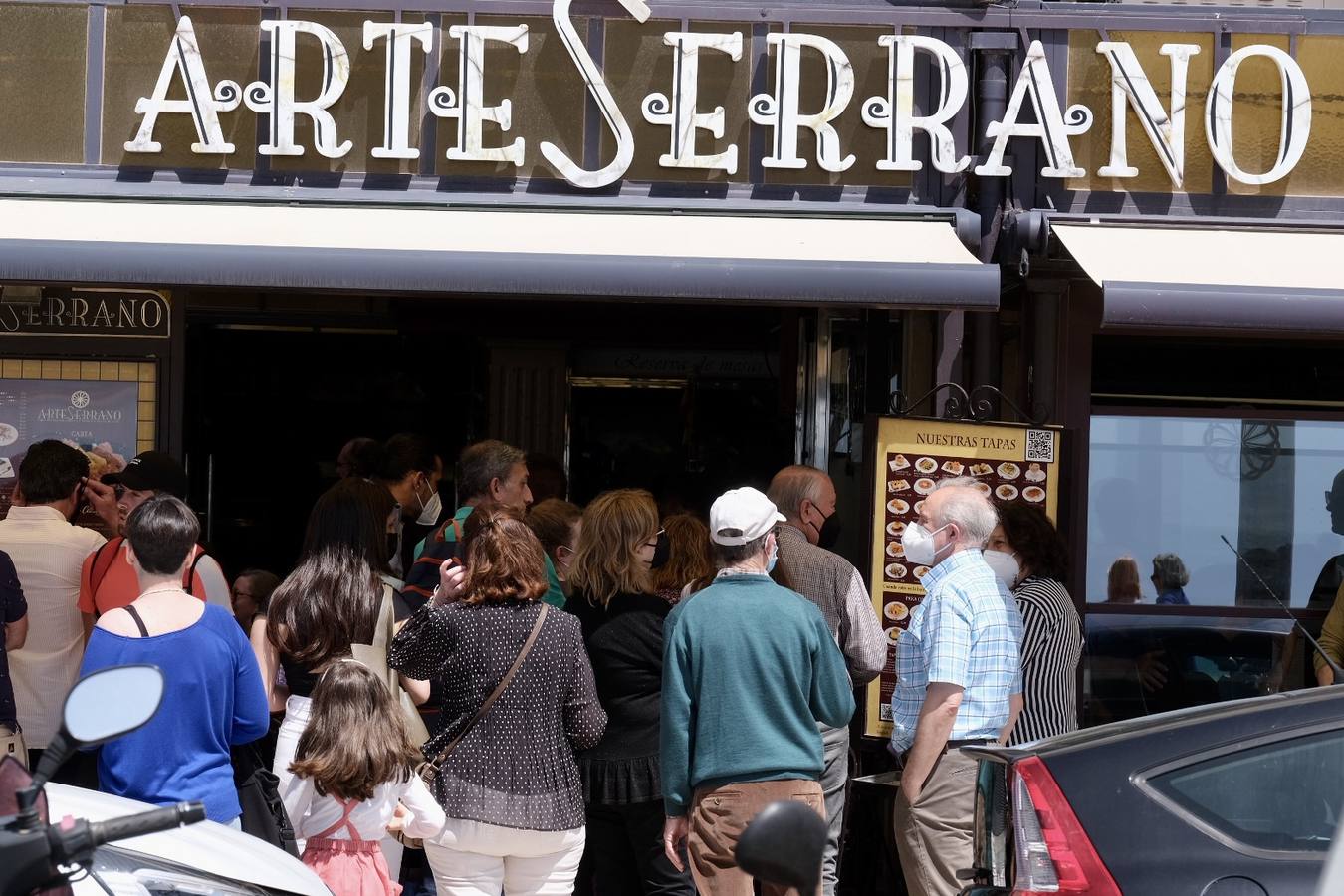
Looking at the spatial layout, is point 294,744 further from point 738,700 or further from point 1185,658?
point 1185,658

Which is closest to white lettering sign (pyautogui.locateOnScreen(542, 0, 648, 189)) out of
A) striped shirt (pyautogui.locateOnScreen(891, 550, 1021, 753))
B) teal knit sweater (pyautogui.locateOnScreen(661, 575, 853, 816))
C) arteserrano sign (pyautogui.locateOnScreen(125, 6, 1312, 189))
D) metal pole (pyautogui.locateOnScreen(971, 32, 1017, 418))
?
arteserrano sign (pyautogui.locateOnScreen(125, 6, 1312, 189))

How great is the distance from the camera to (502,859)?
5359 millimetres

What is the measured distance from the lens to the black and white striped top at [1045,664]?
6.22 metres

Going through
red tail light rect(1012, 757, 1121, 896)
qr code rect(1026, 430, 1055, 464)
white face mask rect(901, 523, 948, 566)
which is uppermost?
qr code rect(1026, 430, 1055, 464)

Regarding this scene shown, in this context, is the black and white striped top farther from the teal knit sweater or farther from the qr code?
the teal knit sweater

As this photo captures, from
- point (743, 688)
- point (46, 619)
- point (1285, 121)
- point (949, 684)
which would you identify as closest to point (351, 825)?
point (743, 688)

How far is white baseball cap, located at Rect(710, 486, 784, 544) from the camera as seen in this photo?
5.05m

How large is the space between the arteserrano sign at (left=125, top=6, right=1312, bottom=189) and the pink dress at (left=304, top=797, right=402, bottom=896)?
380cm

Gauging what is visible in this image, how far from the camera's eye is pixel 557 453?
1085 cm

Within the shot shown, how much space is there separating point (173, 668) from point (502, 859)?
131 cm

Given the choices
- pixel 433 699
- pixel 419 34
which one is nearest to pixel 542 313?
pixel 419 34

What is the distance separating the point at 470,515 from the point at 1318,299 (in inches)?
142

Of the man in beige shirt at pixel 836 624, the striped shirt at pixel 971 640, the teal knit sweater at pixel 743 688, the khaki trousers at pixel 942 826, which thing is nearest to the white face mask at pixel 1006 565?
→ the man in beige shirt at pixel 836 624

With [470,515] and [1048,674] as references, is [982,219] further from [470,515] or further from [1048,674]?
[470,515]
